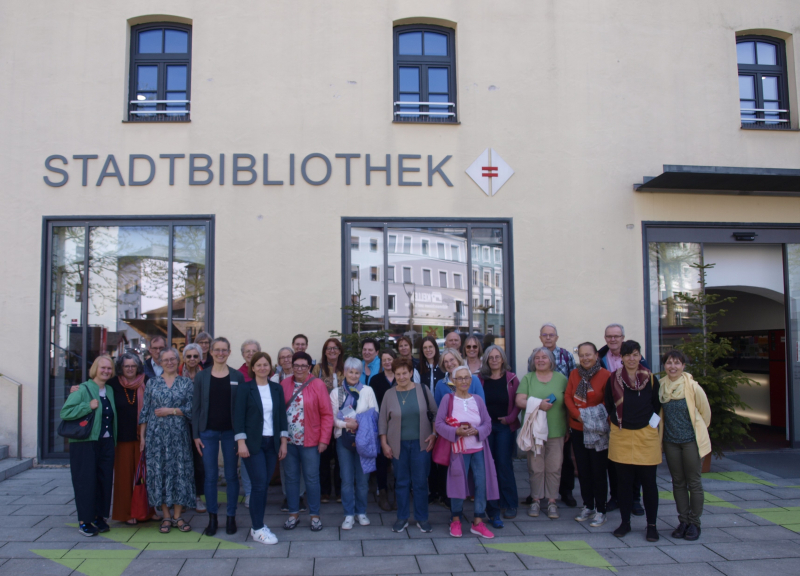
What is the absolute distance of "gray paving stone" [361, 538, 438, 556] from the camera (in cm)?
503

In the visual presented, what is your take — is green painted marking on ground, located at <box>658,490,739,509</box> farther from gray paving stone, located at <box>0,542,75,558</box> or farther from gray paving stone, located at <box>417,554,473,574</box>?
gray paving stone, located at <box>0,542,75,558</box>

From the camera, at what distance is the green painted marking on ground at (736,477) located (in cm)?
714

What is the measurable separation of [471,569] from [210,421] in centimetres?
268

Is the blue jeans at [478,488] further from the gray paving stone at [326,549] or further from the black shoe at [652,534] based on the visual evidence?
the black shoe at [652,534]

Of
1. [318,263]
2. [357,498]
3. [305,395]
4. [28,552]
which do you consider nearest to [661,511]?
[357,498]

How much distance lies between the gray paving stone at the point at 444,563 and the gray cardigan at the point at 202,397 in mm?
2195

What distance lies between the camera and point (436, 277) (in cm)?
859

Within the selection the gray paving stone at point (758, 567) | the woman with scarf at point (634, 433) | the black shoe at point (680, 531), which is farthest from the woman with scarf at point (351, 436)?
the gray paving stone at point (758, 567)

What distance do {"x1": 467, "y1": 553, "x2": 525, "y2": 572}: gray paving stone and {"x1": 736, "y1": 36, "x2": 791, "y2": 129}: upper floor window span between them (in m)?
7.97

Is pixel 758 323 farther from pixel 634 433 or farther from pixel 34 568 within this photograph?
pixel 34 568

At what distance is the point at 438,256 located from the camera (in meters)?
8.55

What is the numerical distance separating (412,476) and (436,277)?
368 centimetres

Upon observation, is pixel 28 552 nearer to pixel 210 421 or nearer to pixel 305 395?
pixel 210 421

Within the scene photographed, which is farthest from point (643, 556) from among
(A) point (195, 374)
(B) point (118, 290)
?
(B) point (118, 290)
